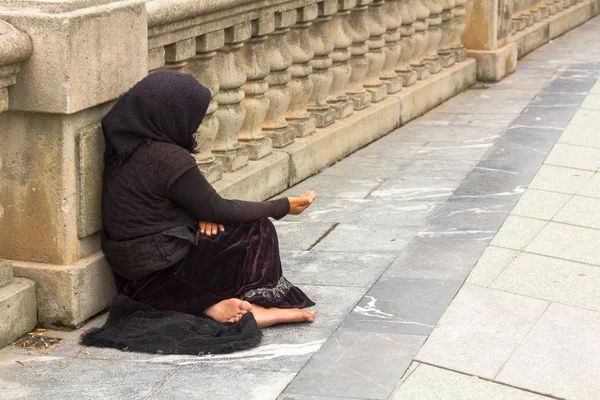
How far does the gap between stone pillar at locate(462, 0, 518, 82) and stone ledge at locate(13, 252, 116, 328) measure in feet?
21.2

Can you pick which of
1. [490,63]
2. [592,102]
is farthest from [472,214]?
[490,63]

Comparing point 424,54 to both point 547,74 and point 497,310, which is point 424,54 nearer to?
point 547,74

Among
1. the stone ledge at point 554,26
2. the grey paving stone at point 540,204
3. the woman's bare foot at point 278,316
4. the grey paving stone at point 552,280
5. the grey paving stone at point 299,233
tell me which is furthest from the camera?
the stone ledge at point 554,26

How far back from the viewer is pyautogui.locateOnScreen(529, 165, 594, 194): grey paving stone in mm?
7020

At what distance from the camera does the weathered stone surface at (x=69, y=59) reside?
4457mm

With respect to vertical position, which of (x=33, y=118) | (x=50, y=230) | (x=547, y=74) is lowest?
(x=547, y=74)

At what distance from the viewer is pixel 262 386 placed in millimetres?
4176

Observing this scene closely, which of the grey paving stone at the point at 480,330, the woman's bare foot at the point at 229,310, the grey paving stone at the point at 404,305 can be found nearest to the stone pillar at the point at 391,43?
the grey paving stone at the point at 404,305

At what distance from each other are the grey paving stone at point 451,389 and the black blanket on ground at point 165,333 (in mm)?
719

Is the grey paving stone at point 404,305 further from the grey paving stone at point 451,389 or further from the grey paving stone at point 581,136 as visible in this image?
the grey paving stone at point 581,136

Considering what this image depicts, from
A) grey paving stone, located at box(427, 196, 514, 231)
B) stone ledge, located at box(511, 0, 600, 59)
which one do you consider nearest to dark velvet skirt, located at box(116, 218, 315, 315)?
grey paving stone, located at box(427, 196, 514, 231)

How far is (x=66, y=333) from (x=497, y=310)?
1795mm

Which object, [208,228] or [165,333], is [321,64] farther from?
[165,333]

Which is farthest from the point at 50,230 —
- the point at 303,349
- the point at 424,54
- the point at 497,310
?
the point at 424,54
